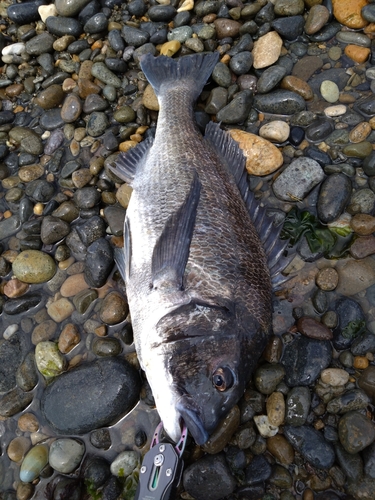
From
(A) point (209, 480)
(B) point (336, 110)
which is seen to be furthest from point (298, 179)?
(A) point (209, 480)

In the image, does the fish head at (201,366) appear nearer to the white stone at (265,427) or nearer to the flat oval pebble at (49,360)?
the white stone at (265,427)

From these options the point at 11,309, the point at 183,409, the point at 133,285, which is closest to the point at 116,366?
the point at 133,285

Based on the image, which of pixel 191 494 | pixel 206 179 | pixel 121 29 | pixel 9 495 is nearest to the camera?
pixel 191 494

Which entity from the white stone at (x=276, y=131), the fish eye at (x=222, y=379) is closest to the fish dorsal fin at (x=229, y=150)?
the white stone at (x=276, y=131)

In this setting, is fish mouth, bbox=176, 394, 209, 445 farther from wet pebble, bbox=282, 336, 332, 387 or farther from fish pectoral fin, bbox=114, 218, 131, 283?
fish pectoral fin, bbox=114, 218, 131, 283

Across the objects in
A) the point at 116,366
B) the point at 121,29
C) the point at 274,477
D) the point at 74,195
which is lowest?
the point at 274,477

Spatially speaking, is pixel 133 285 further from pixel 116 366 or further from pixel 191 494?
Result: pixel 191 494
